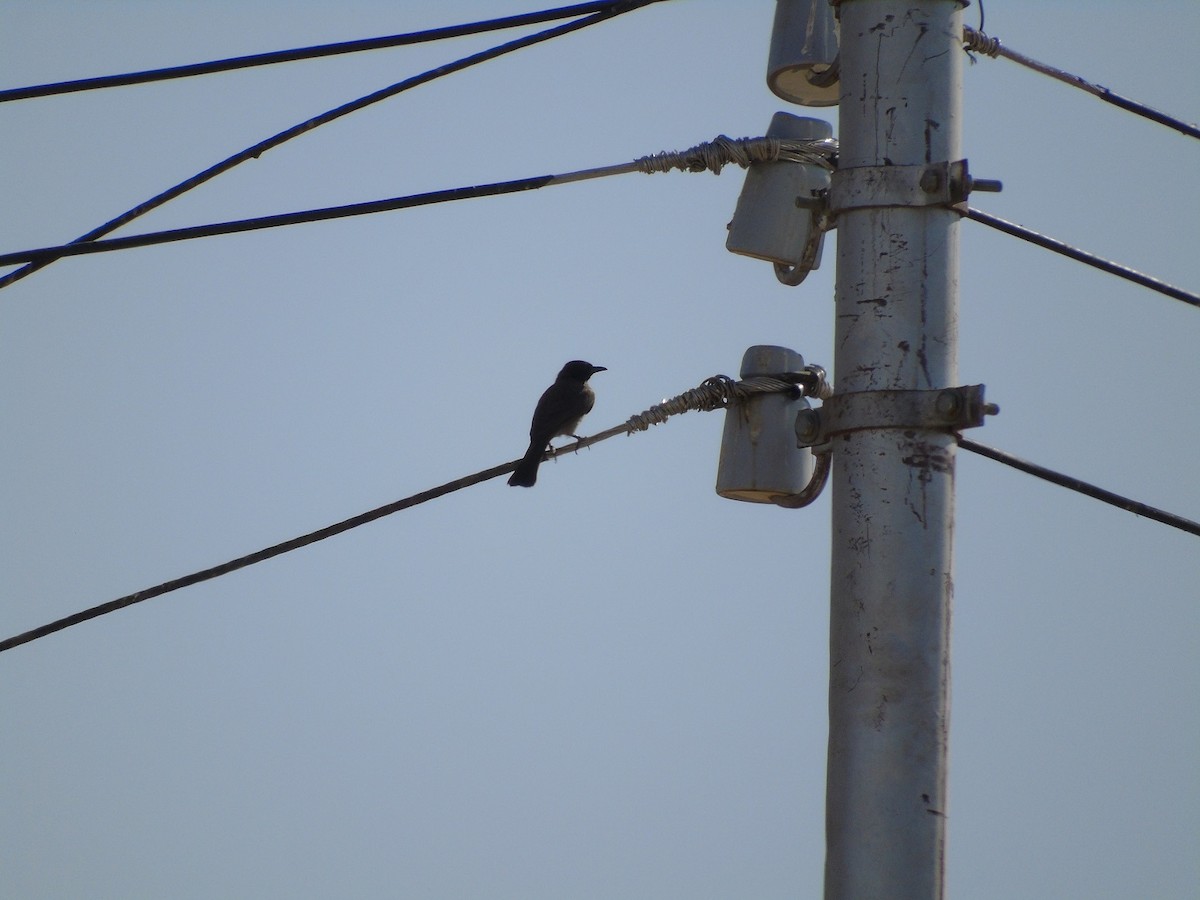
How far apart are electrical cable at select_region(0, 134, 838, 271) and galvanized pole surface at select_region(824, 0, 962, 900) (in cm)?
100

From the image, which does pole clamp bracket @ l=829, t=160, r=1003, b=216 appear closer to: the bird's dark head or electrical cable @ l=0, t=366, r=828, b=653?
electrical cable @ l=0, t=366, r=828, b=653

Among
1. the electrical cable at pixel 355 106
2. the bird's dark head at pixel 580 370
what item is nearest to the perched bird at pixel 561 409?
the bird's dark head at pixel 580 370

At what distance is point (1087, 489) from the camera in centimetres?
464

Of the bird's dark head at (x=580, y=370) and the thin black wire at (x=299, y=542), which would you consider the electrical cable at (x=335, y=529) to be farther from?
the bird's dark head at (x=580, y=370)

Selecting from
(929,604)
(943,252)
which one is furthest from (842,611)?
(943,252)

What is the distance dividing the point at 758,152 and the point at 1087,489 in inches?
54.7

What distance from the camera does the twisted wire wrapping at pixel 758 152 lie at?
16.2 feet

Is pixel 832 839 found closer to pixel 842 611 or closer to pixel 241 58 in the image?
pixel 842 611

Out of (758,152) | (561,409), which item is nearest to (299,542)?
(758,152)

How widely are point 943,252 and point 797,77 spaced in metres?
1.49

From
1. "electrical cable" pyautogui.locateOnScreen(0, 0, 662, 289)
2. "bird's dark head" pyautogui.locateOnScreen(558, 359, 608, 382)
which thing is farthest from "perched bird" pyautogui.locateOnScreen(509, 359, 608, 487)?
"electrical cable" pyautogui.locateOnScreen(0, 0, 662, 289)

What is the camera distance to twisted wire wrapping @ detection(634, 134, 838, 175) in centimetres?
495

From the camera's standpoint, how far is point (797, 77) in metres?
5.09

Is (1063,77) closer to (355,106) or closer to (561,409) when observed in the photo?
(355,106)
